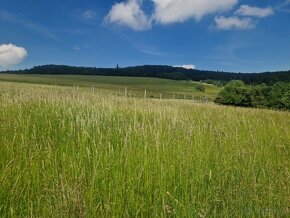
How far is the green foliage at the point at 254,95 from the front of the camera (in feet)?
183

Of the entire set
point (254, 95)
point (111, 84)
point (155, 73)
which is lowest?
point (254, 95)

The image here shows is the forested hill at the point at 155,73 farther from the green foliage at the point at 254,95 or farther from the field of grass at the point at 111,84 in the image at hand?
the green foliage at the point at 254,95

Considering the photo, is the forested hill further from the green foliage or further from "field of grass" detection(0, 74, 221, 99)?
the green foliage

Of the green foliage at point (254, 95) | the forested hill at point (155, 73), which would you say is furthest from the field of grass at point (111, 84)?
the forested hill at point (155, 73)

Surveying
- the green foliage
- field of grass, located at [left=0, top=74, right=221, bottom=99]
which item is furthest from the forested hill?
the green foliage

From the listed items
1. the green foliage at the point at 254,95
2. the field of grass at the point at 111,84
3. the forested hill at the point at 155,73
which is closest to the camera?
the green foliage at the point at 254,95

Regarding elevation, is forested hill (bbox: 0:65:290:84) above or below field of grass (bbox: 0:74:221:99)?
above

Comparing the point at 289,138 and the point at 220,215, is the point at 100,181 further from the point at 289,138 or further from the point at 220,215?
the point at 289,138

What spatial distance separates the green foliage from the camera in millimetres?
55812

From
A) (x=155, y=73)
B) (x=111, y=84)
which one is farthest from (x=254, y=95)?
(x=155, y=73)

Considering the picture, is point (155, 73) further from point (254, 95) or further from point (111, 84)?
point (254, 95)

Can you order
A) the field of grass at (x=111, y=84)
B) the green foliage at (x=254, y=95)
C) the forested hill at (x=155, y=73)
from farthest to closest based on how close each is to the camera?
1. the forested hill at (x=155, y=73)
2. the field of grass at (x=111, y=84)
3. the green foliage at (x=254, y=95)

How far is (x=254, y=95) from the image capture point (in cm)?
6475

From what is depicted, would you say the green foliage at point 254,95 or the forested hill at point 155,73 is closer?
the green foliage at point 254,95
